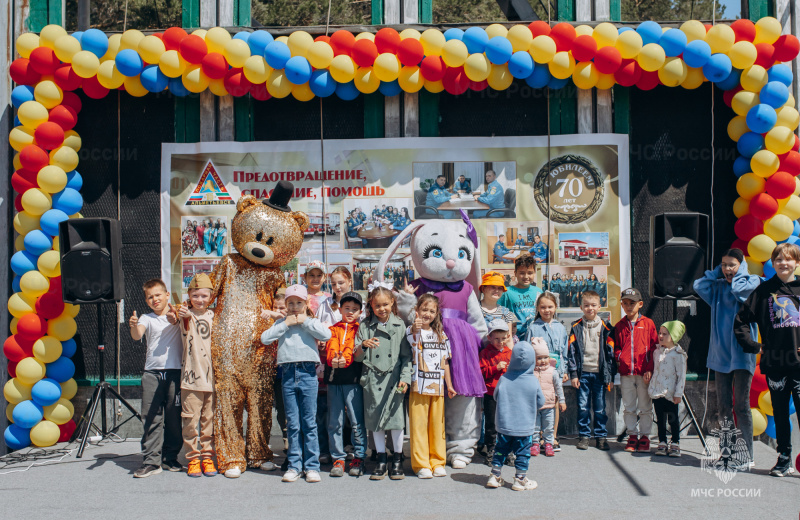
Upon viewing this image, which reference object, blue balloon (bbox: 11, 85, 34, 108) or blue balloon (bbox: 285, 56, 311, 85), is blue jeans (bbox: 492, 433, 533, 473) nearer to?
blue balloon (bbox: 285, 56, 311, 85)

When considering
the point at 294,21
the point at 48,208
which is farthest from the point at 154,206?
the point at 294,21

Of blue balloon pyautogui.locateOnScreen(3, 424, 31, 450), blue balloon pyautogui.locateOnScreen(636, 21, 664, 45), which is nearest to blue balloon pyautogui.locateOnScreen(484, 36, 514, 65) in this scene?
blue balloon pyautogui.locateOnScreen(636, 21, 664, 45)

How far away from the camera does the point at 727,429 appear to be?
553 cm

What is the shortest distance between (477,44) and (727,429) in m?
3.76

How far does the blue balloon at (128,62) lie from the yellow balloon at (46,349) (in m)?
2.48

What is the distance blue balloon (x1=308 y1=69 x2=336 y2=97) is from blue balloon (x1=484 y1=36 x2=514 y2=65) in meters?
1.43

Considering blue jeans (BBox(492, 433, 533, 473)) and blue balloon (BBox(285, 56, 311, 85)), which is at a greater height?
blue balloon (BBox(285, 56, 311, 85))

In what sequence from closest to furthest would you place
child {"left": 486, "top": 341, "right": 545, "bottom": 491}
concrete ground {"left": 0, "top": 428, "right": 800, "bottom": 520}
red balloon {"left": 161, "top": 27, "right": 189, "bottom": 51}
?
concrete ground {"left": 0, "top": 428, "right": 800, "bottom": 520} → child {"left": 486, "top": 341, "right": 545, "bottom": 491} → red balloon {"left": 161, "top": 27, "right": 189, "bottom": 51}

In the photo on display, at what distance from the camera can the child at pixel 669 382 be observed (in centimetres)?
572

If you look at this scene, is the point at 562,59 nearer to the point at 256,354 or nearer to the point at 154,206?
the point at 256,354

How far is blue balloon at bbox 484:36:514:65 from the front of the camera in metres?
6.24

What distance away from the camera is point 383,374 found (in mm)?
5246

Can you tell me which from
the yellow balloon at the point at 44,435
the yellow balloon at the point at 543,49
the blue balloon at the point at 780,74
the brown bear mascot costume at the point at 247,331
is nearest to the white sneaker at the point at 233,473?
the brown bear mascot costume at the point at 247,331

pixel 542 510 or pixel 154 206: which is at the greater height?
pixel 154 206
